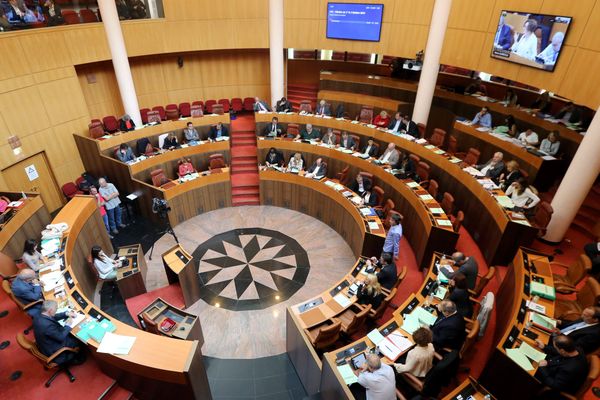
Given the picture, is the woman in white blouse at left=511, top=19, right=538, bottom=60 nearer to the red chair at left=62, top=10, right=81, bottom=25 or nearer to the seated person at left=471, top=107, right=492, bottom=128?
the seated person at left=471, top=107, right=492, bottom=128

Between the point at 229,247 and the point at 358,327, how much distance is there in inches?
191

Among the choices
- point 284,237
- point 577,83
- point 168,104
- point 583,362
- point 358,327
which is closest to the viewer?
point 583,362

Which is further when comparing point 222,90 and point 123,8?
point 222,90

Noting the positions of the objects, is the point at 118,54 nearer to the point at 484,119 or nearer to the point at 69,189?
the point at 69,189

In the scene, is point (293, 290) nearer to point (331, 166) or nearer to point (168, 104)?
point (331, 166)

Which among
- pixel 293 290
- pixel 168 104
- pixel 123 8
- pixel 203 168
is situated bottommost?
pixel 293 290

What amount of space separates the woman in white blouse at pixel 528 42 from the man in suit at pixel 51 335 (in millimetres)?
10650

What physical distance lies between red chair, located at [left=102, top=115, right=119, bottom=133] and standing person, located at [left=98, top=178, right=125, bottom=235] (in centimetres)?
287

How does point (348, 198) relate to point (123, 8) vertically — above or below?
below

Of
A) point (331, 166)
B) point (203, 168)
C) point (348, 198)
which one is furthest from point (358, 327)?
point (203, 168)

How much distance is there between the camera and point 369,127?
11.3 metres

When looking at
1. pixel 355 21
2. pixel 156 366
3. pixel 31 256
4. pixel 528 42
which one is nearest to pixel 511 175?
pixel 528 42

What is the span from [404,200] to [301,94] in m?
8.44

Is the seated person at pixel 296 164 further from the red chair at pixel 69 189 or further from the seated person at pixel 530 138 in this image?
the red chair at pixel 69 189
